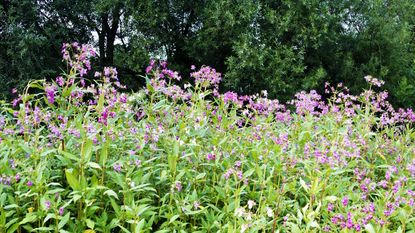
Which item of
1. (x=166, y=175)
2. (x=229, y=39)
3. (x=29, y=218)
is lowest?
(x=29, y=218)

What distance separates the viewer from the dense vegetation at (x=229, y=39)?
333 inches

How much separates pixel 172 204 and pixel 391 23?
862 cm

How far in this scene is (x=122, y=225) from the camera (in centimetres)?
220

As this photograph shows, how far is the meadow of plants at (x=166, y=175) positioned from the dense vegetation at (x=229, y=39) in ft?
18.5

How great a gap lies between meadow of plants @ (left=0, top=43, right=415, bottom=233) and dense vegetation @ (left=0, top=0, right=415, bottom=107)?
18.5ft

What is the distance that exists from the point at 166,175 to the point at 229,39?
6.42 m

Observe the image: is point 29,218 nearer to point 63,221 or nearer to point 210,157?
point 63,221

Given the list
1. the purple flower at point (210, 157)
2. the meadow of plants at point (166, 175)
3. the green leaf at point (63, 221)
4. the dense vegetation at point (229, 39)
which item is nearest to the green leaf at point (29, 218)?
the meadow of plants at point (166, 175)

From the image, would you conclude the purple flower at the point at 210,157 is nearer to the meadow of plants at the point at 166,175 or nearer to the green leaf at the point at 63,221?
the meadow of plants at the point at 166,175

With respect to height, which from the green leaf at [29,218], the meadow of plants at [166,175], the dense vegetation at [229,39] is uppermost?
the dense vegetation at [229,39]

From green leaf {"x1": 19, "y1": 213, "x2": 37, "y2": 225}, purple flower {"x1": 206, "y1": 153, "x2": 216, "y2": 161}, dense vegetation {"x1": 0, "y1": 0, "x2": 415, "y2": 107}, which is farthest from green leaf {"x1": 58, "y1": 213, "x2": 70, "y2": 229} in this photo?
dense vegetation {"x1": 0, "y1": 0, "x2": 415, "y2": 107}

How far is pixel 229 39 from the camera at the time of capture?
855 cm

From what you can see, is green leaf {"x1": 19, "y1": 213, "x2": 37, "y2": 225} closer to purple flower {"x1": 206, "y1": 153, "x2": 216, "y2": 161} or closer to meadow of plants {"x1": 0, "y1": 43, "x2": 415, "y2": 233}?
meadow of plants {"x1": 0, "y1": 43, "x2": 415, "y2": 233}

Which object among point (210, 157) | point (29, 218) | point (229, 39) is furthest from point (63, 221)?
point (229, 39)
